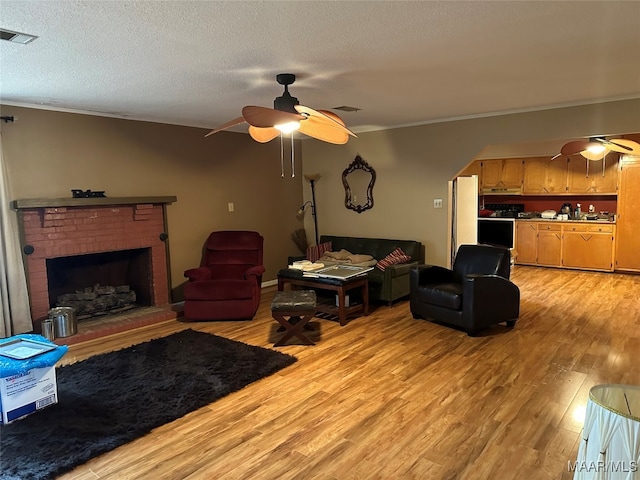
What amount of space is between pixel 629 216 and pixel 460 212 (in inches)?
119

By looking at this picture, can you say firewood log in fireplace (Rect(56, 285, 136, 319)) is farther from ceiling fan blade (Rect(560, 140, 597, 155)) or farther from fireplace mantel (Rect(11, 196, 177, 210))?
ceiling fan blade (Rect(560, 140, 597, 155))

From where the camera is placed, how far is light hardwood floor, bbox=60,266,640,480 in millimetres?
2279

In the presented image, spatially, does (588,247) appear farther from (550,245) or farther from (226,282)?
(226,282)

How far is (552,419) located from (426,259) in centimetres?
328

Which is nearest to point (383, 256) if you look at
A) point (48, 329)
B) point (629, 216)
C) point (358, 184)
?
point (358, 184)

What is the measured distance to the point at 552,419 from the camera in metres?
2.67

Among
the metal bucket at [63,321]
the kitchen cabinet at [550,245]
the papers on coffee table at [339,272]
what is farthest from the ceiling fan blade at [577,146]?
the metal bucket at [63,321]

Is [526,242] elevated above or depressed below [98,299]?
above

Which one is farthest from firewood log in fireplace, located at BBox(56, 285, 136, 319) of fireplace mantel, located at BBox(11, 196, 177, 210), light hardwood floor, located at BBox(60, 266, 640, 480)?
fireplace mantel, located at BBox(11, 196, 177, 210)

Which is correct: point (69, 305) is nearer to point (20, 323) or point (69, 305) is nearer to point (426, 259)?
point (20, 323)

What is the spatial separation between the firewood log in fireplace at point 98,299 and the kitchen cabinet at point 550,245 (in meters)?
6.58

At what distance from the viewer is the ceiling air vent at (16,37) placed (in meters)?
2.30

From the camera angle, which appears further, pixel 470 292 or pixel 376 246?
pixel 376 246

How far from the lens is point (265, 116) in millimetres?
2740
